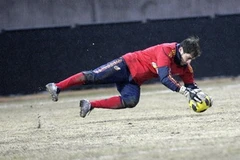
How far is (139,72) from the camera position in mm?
10805

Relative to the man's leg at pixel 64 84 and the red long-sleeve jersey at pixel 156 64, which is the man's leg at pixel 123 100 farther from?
the man's leg at pixel 64 84

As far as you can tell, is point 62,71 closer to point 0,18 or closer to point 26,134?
point 0,18

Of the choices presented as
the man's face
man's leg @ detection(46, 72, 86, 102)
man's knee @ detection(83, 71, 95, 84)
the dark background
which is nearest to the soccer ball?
the man's face

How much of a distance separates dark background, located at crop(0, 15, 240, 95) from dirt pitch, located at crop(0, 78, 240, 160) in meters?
3.66

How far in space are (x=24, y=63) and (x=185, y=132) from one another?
11525mm

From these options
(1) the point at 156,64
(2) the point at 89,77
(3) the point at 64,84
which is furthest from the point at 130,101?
(3) the point at 64,84

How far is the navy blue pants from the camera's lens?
35.9 feet

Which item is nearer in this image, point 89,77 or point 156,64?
point 156,64

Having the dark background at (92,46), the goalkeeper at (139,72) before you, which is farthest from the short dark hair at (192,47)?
the dark background at (92,46)

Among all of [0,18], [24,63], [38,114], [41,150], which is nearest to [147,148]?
[41,150]

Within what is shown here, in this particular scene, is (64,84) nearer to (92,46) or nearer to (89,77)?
(89,77)

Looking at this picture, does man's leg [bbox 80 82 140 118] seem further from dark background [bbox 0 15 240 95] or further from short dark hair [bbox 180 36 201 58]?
dark background [bbox 0 15 240 95]

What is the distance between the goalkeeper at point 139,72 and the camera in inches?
404

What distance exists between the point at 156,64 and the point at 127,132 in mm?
1013
